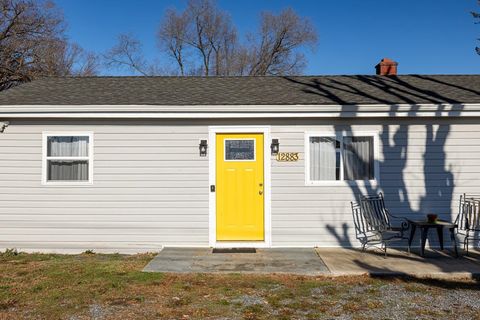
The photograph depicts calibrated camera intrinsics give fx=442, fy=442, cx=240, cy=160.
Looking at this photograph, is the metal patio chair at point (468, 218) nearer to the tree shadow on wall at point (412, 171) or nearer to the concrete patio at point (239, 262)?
the tree shadow on wall at point (412, 171)

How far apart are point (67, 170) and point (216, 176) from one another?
9.00ft

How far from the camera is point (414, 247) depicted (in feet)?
26.5

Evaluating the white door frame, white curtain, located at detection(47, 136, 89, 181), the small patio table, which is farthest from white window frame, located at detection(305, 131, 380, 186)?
white curtain, located at detection(47, 136, 89, 181)

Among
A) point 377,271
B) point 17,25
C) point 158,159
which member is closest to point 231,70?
point 17,25

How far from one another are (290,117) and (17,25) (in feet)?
66.8

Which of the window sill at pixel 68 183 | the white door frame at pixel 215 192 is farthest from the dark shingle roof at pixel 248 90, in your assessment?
the window sill at pixel 68 183

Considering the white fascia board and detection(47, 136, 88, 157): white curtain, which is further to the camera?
detection(47, 136, 88, 157): white curtain

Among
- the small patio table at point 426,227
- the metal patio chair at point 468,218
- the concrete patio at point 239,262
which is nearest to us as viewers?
the concrete patio at point 239,262

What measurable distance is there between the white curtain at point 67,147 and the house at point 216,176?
0.06ft

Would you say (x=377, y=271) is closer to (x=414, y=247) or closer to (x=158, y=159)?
(x=414, y=247)

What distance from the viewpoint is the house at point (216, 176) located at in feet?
26.5

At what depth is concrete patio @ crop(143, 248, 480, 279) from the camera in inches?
247

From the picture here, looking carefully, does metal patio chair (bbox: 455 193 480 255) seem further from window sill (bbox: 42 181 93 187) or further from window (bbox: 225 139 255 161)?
window sill (bbox: 42 181 93 187)

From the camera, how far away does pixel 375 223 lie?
7.54m
